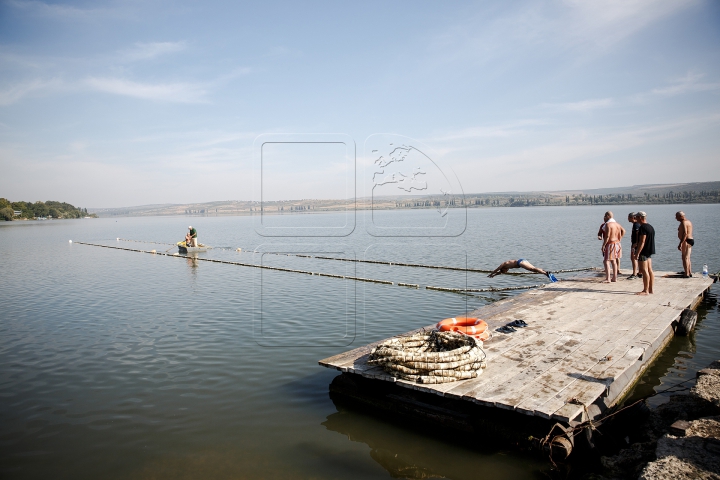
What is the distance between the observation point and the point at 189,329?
12125 millimetres

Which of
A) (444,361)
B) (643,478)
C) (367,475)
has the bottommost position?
(367,475)

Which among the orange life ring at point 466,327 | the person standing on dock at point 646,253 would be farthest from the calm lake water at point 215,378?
the orange life ring at point 466,327

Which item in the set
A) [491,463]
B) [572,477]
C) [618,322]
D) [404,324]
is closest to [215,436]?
[491,463]

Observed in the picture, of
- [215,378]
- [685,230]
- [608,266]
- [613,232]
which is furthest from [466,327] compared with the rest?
[685,230]

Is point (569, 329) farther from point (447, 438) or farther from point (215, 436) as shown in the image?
point (215, 436)

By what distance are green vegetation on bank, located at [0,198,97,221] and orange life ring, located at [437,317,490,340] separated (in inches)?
6039

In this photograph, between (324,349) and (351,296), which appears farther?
(351,296)

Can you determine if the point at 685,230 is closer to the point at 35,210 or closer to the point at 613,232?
the point at 613,232

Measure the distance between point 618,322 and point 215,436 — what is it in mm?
7906

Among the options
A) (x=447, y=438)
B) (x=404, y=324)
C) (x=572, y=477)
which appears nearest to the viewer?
(x=572, y=477)

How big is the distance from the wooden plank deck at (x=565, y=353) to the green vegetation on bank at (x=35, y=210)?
154 metres

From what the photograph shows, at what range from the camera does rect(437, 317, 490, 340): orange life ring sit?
320 inches

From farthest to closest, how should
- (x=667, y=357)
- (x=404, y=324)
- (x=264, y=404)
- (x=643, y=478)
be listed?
(x=404, y=324) → (x=667, y=357) → (x=264, y=404) → (x=643, y=478)

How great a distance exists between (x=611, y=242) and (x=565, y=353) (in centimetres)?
741
